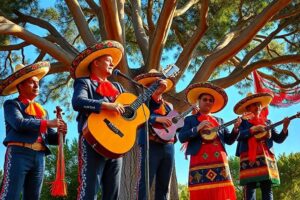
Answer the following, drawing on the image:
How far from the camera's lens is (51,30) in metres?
9.71

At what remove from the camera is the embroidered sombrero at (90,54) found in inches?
152

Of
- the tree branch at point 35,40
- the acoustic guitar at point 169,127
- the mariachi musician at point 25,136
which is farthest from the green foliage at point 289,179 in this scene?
the mariachi musician at point 25,136

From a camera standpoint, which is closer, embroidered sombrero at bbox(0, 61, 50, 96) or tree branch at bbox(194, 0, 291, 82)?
embroidered sombrero at bbox(0, 61, 50, 96)

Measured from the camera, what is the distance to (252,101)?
574 centimetres

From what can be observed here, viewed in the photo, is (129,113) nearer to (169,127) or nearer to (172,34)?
(169,127)

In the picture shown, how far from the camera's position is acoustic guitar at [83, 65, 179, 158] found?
348 centimetres

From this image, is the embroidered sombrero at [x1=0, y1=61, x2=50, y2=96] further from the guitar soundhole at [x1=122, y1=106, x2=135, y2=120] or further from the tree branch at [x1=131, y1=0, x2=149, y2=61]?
the tree branch at [x1=131, y1=0, x2=149, y2=61]

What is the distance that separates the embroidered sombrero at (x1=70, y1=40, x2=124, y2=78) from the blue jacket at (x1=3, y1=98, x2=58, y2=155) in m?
0.51

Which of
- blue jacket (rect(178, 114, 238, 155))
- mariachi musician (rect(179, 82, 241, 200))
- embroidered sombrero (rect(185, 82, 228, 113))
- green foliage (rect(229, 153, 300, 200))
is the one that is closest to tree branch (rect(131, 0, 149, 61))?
embroidered sombrero (rect(185, 82, 228, 113))

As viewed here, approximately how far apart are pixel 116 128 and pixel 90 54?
2.19 feet

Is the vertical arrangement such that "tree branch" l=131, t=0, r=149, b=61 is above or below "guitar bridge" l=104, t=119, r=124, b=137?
above

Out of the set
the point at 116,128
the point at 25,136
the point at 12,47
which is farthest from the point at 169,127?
the point at 12,47

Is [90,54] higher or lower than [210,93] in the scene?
lower

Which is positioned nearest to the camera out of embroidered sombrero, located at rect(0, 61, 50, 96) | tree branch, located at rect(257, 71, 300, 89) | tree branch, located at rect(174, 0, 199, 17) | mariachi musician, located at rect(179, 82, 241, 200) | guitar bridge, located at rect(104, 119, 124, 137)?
guitar bridge, located at rect(104, 119, 124, 137)
